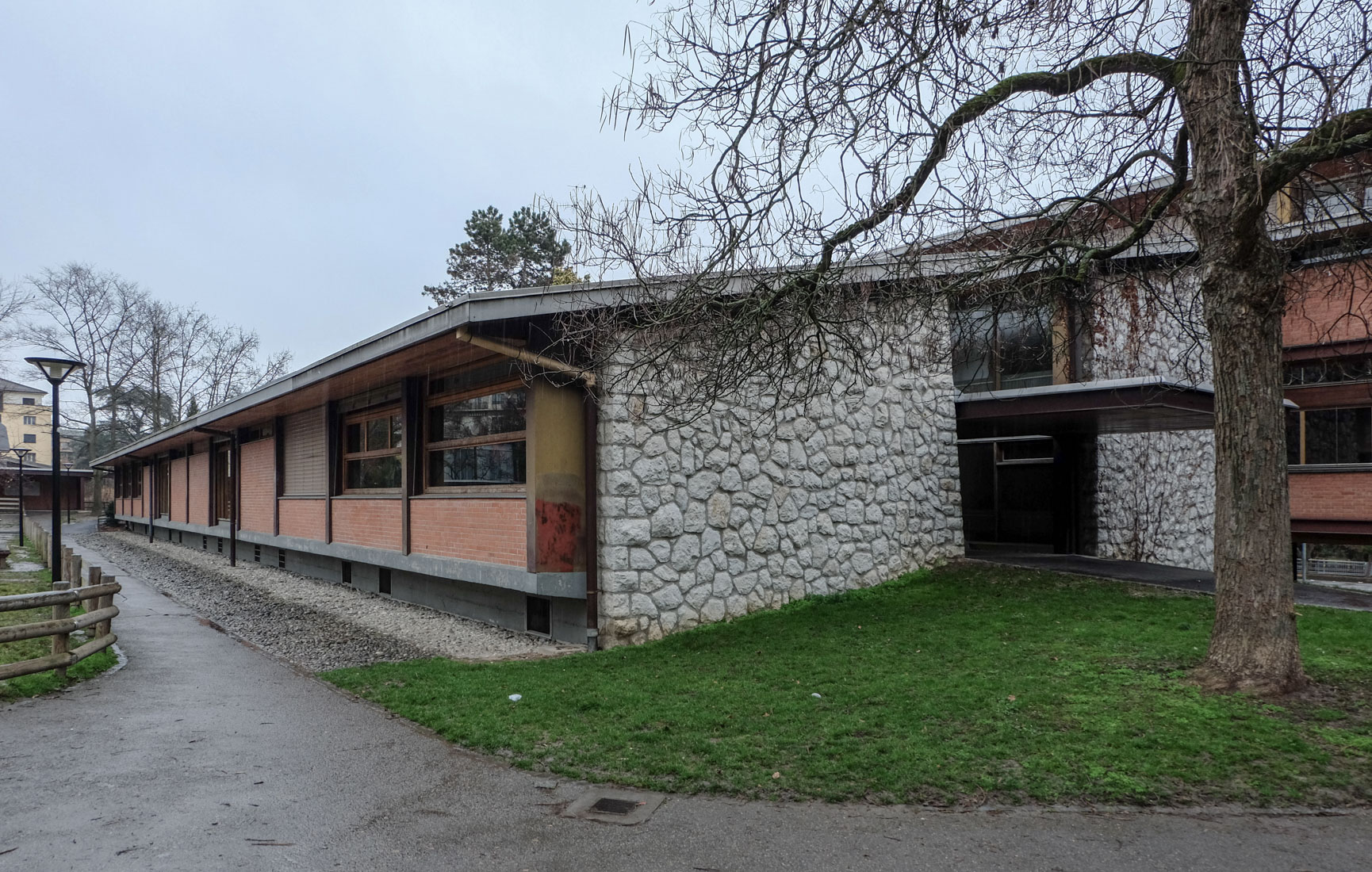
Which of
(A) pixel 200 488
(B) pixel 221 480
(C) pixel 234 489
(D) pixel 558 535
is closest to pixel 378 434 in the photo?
(D) pixel 558 535

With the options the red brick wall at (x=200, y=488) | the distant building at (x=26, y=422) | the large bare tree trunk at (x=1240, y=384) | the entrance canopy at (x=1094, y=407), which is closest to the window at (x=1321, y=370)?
the entrance canopy at (x=1094, y=407)

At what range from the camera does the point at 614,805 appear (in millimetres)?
4516

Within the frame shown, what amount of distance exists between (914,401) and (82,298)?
172 feet

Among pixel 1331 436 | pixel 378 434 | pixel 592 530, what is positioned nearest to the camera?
pixel 592 530

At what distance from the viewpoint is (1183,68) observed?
19.8ft

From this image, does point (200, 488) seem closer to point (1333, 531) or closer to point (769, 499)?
point (769, 499)

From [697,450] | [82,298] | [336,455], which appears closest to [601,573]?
[697,450]

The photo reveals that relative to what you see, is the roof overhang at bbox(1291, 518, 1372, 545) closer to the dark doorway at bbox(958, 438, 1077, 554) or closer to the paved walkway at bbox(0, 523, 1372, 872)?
the dark doorway at bbox(958, 438, 1077, 554)

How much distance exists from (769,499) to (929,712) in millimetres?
4693

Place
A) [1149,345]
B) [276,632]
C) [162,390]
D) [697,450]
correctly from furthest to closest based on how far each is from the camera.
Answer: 1. [162,390]
2. [1149,345]
3. [276,632]
4. [697,450]

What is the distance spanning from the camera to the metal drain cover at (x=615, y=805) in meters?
4.34

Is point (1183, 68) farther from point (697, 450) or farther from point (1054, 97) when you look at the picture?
point (697, 450)

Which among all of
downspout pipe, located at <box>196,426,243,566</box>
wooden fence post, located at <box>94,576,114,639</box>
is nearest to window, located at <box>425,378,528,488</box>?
wooden fence post, located at <box>94,576,114,639</box>

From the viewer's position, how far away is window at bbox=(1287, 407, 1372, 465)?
15.3 metres
